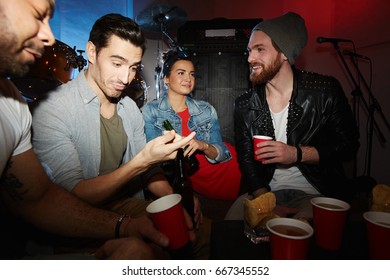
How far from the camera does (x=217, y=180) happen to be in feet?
6.94

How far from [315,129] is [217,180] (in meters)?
0.85

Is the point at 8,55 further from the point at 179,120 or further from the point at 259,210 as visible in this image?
the point at 179,120

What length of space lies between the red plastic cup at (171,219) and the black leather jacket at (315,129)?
0.95m

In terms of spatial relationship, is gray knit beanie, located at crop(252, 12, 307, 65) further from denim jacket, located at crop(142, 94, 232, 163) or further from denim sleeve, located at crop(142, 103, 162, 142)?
denim sleeve, located at crop(142, 103, 162, 142)

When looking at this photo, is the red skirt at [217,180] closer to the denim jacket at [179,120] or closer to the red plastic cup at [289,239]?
the denim jacket at [179,120]

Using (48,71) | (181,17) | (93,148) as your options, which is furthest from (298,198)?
(181,17)

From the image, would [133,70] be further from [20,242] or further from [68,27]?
[68,27]

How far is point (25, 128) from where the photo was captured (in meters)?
1.07

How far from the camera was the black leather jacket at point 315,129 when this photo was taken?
1707mm

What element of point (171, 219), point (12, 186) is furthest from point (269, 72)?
point (12, 186)

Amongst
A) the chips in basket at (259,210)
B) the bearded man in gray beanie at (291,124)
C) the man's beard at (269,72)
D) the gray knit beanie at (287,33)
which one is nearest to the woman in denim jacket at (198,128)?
the bearded man in gray beanie at (291,124)

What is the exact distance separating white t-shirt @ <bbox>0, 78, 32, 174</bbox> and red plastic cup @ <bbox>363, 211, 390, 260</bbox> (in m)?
1.27
